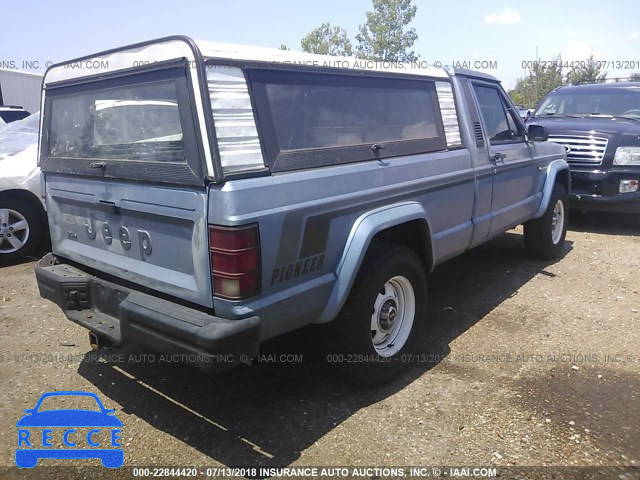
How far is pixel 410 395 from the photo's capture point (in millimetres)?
3246

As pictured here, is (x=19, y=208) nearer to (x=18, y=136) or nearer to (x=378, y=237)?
(x=18, y=136)

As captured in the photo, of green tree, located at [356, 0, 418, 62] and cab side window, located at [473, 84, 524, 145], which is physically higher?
green tree, located at [356, 0, 418, 62]

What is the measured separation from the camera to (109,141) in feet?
9.97

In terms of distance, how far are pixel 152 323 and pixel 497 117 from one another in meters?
3.54

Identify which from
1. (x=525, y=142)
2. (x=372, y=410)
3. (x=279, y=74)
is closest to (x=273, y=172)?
(x=279, y=74)

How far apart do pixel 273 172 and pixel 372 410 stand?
1.53 m

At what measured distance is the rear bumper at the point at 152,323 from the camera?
235cm

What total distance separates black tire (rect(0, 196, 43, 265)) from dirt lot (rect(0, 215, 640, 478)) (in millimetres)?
1225

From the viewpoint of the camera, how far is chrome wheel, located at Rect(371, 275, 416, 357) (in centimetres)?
332

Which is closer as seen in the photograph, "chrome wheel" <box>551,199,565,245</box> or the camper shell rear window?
the camper shell rear window

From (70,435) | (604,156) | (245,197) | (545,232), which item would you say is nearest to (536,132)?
(545,232)

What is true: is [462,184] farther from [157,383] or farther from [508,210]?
[157,383]

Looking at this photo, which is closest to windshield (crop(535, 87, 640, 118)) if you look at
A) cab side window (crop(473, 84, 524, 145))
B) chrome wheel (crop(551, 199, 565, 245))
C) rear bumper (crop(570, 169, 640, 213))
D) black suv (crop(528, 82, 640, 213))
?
black suv (crop(528, 82, 640, 213))

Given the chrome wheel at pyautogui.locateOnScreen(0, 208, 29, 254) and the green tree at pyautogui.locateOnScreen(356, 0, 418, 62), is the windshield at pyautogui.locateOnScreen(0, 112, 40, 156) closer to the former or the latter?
the chrome wheel at pyautogui.locateOnScreen(0, 208, 29, 254)
